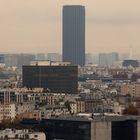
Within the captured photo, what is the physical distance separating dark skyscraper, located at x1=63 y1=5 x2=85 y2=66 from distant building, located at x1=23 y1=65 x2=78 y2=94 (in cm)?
6684

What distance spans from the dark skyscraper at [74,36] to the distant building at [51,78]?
6684 cm

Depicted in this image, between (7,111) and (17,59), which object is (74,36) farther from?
(7,111)

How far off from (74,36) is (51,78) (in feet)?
235

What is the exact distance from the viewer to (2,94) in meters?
71.3

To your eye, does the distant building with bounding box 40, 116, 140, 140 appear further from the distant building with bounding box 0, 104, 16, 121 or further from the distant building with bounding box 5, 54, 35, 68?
the distant building with bounding box 5, 54, 35, 68

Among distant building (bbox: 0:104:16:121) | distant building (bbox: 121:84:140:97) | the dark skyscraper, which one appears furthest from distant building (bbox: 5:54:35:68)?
distant building (bbox: 0:104:16:121)

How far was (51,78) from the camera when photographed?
88.3 metres

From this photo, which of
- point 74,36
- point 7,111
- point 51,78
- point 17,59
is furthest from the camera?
point 17,59

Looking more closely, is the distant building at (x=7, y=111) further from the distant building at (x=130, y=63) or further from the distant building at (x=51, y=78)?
the distant building at (x=130, y=63)

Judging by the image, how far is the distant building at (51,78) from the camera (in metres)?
87.6

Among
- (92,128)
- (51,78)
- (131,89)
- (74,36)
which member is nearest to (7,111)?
(92,128)

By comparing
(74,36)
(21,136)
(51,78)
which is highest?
(74,36)

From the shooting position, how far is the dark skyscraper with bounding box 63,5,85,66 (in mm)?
158000

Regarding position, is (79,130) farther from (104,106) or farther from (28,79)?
(28,79)
